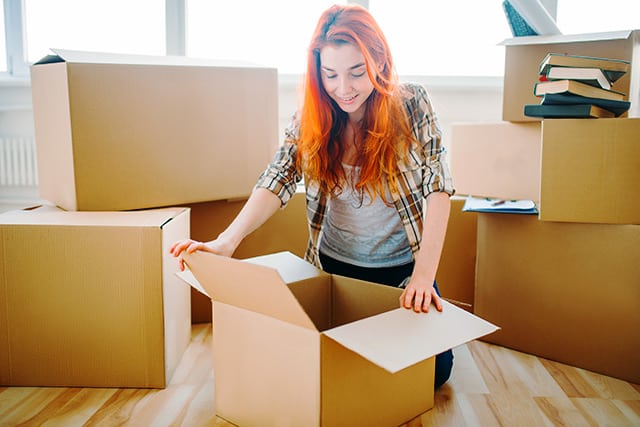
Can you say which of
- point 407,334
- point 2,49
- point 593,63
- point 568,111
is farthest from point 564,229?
point 2,49

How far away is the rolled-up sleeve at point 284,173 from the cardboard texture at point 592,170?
22.6 inches

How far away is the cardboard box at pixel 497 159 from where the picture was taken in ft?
5.13

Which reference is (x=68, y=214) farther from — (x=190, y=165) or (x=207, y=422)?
(x=207, y=422)

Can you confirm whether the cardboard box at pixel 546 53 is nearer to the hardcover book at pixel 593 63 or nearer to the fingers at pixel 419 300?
the hardcover book at pixel 593 63

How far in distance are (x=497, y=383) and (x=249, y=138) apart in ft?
2.96

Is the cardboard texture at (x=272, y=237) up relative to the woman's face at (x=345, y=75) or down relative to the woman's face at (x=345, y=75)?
down

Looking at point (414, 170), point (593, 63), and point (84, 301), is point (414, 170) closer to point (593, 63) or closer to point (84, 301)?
point (593, 63)

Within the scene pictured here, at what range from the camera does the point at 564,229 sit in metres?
1.36

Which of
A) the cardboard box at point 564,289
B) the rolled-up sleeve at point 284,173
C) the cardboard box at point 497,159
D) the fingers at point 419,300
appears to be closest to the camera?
the fingers at point 419,300

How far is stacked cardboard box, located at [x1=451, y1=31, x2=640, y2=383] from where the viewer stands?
124 cm

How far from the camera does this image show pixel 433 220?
1.08m

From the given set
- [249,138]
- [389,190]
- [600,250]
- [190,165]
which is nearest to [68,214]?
[190,165]

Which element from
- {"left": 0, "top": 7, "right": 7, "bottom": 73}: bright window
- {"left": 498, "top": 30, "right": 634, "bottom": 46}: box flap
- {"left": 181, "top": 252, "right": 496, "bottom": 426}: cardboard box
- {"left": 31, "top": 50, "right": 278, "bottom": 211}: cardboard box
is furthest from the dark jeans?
{"left": 0, "top": 7, "right": 7, "bottom": 73}: bright window

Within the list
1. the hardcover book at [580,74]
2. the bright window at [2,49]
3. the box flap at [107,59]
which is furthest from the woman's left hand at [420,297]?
the bright window at [2,49]
